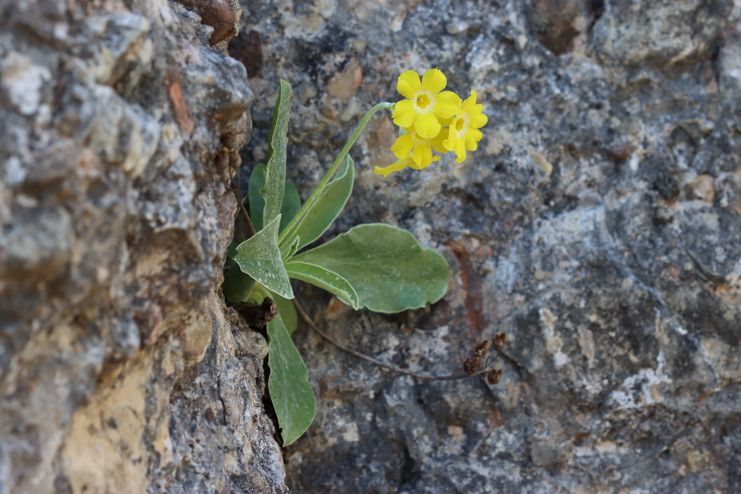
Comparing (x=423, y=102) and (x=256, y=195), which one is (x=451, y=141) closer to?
(x=423, y=102)

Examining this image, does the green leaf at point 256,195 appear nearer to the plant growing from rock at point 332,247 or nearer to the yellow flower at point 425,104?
the plant growing from rock at point 332,247

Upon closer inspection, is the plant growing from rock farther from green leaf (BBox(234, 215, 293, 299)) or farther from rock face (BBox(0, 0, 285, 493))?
rock face (BBox(0, 0, 285, 493))

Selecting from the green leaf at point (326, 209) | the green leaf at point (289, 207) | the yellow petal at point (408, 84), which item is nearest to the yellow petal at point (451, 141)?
the yellow petal at point (408, 84)

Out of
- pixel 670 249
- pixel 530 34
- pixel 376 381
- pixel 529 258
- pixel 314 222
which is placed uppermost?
pixel 530 34

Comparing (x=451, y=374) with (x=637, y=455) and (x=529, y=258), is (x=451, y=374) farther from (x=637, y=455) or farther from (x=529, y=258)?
(x=637, y=455)

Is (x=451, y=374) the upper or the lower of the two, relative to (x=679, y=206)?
lower

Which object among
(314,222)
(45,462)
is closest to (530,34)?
(314,222)

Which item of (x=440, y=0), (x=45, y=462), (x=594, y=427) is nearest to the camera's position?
(x=45, y=462)
